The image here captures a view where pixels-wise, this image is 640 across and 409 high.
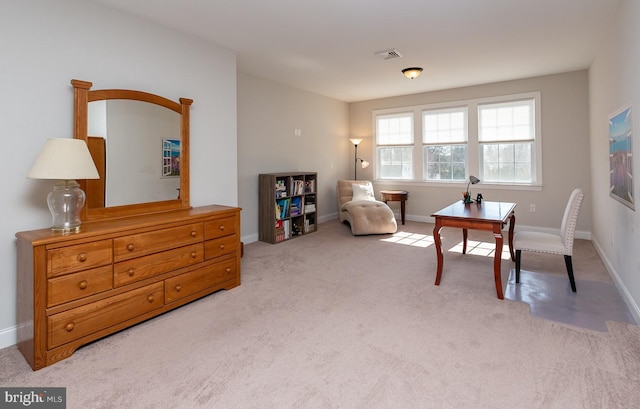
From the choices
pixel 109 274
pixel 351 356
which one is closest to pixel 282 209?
pixel 109 274

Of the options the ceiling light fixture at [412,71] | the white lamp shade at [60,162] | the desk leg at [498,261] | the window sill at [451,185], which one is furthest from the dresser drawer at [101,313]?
the window sill at [451,185]

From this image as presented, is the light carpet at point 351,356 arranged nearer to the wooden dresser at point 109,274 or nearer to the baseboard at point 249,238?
the wooden dresser at point 109,274

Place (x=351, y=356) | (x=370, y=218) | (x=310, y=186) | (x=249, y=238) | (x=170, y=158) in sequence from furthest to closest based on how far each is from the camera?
(x=310, y=186) < (x=370, y=218) < (x=249, y=238) < (x=170, y=158) < (x=351, y=356)

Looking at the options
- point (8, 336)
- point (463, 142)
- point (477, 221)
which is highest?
point (463, 142)

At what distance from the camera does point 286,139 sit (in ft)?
18.9

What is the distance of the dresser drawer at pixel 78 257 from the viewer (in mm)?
2020

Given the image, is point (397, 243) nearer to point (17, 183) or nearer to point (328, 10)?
point (328, 10)

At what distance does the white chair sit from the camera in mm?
2986

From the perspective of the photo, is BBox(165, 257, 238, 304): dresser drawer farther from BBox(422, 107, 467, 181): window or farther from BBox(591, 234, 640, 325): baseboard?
BBox(422, 107, 467, 181): window

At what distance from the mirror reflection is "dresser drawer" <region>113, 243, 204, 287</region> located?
2.10 feet

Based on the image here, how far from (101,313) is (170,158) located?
1506 mm

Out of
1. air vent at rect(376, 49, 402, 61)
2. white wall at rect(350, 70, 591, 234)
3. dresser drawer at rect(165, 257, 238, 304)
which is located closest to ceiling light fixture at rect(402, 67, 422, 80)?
air vent at rect(376, 49, 402, 61)

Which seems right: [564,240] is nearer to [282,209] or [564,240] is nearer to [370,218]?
[370,218]

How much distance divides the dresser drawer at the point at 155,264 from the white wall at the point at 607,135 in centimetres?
341
